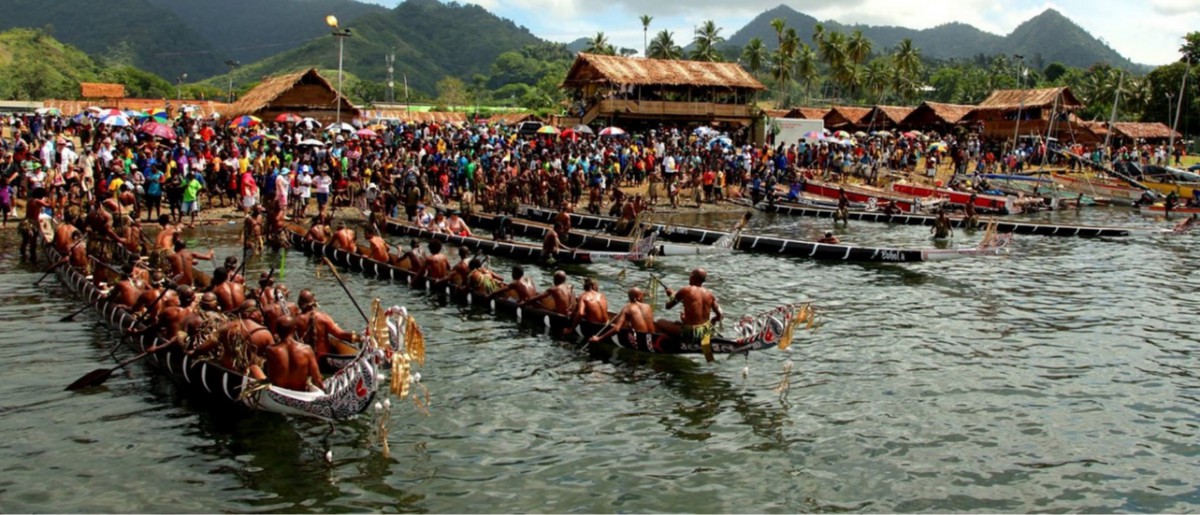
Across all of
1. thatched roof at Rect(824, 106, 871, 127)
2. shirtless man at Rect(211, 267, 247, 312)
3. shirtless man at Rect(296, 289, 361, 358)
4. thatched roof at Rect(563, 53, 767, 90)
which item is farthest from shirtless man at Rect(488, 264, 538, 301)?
thatched roof at Rect(824, 106, 871, 127)

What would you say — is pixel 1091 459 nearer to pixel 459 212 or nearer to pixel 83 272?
pixel 83 272

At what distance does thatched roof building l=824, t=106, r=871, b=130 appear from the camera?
66.6 meters

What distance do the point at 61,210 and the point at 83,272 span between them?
24.4 feet

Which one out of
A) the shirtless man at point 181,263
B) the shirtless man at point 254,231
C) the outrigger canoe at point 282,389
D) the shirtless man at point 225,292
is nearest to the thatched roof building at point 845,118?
the shirtless man at point 254,231

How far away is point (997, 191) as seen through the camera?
46.4 meters

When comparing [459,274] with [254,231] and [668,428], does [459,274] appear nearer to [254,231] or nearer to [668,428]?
Result: [254,231]

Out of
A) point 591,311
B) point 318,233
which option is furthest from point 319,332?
point 318,233

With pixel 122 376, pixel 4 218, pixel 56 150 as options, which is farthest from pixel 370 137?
pixel 122 376

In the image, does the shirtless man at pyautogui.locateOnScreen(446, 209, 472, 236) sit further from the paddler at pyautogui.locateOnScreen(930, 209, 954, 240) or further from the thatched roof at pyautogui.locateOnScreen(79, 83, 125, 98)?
the thatched roof at pyautogui.locateOnScreen(79, 83, 125, 98)

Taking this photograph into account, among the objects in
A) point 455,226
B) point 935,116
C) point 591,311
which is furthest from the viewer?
point 935,116

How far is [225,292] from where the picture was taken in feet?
54.6

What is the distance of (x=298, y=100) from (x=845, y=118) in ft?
124

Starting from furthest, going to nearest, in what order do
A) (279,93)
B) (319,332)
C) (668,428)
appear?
(279,93) < (319,332) < (668,428)

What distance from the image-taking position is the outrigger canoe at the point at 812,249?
86.1ft
